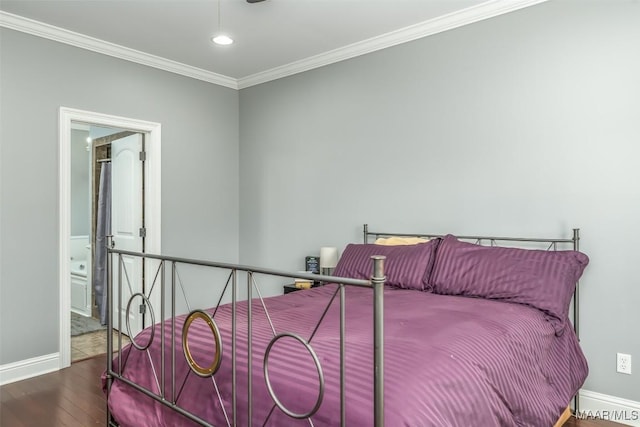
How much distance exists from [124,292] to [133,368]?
8.38ft

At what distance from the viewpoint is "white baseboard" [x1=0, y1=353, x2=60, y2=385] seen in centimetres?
314

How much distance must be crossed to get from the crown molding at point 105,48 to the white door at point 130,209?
713 millimetres

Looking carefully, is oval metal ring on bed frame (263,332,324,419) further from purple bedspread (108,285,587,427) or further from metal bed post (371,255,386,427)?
metal bed post (371,255,386,427)

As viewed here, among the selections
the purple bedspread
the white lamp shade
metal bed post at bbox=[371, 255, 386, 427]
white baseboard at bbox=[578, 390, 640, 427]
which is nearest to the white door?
the white lamp shade

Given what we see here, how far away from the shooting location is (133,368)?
214cm

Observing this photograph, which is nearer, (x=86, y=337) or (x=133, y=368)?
(x=133, y=368)

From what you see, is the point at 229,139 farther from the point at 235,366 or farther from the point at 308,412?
the point at 308,412

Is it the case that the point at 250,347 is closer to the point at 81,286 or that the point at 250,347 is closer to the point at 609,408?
the point at 609,408

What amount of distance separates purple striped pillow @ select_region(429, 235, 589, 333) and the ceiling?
5.44 ft

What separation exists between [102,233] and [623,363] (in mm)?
4798

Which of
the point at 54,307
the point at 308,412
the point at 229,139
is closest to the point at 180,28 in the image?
the point at 229,139

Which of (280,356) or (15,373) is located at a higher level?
(280,356)

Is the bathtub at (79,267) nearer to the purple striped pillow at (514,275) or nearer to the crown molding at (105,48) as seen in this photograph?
the crown molding at (105,48)

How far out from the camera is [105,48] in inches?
146
